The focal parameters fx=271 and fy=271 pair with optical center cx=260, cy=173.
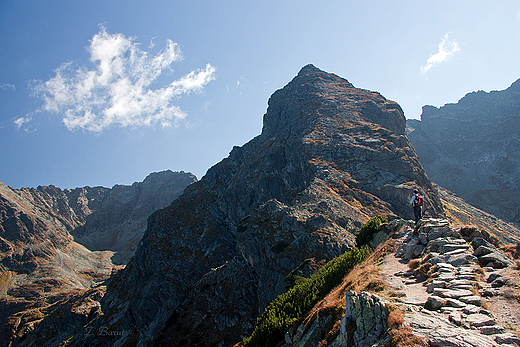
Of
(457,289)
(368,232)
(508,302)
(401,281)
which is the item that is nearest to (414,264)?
(401,281)

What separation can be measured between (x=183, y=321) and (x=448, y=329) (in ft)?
177

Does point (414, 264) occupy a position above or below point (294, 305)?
above

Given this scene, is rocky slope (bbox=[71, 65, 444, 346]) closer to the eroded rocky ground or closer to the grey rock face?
the eroded rocky ground

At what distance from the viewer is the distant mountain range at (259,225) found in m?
48.8

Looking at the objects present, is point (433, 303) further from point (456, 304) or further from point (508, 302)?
point (508, 302)

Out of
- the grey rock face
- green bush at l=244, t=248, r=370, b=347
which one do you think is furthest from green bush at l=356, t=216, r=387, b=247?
the grey rock face

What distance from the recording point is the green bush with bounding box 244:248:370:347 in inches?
730

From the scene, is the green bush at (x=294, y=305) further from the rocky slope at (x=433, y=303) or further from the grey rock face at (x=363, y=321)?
the grey rock face at (x=363, y=321)

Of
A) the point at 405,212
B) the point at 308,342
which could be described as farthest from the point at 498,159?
the point at 308,342

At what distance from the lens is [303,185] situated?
8569 centimetres

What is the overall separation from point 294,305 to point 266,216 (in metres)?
37.9

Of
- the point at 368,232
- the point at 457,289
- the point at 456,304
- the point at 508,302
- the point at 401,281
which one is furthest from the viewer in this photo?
the point at 368,232

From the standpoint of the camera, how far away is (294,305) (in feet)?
68.4

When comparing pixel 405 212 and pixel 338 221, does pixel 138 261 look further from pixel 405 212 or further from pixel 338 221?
pixel 405 212
